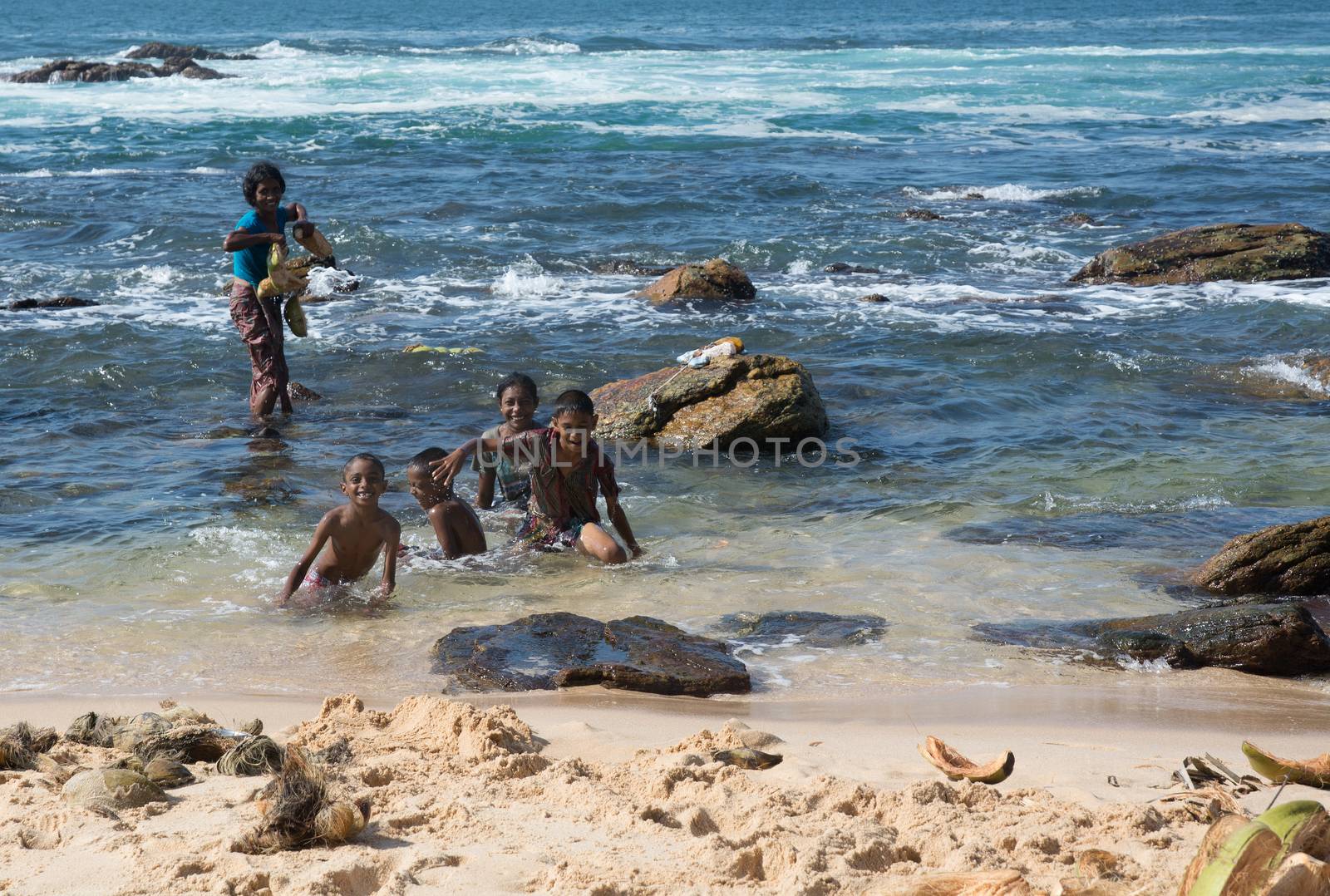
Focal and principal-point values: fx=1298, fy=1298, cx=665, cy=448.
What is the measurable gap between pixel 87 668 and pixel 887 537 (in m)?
3.81

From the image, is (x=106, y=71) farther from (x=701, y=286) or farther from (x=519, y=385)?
(x=519, y=385)

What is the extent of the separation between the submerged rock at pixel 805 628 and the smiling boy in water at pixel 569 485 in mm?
1008

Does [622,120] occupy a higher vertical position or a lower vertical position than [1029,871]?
higher

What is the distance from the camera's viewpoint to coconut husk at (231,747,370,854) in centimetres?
311

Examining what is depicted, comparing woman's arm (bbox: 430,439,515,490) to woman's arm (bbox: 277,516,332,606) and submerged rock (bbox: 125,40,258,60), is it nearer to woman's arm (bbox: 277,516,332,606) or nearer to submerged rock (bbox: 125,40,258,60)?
woman's arm (bbox: 277,516,332,606)

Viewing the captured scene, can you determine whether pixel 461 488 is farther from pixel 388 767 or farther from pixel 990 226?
pixel 990 226

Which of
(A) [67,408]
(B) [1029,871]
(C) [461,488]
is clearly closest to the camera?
(B) [1029,871]

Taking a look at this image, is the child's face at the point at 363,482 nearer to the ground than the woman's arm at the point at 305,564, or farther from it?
farther from it

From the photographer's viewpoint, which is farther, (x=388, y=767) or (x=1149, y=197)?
(x=1149, y=197)

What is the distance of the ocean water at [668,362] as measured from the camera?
5.77 metres

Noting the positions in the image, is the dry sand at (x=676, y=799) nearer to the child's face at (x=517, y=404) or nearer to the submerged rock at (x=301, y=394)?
the child's face at (x=517, y=404)

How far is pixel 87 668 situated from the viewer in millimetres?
4980

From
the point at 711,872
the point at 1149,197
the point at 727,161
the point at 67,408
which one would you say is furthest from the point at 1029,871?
the point at 727,161

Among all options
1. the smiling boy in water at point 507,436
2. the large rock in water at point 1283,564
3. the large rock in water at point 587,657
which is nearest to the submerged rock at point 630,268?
the smiling boy in water at point 507,436
